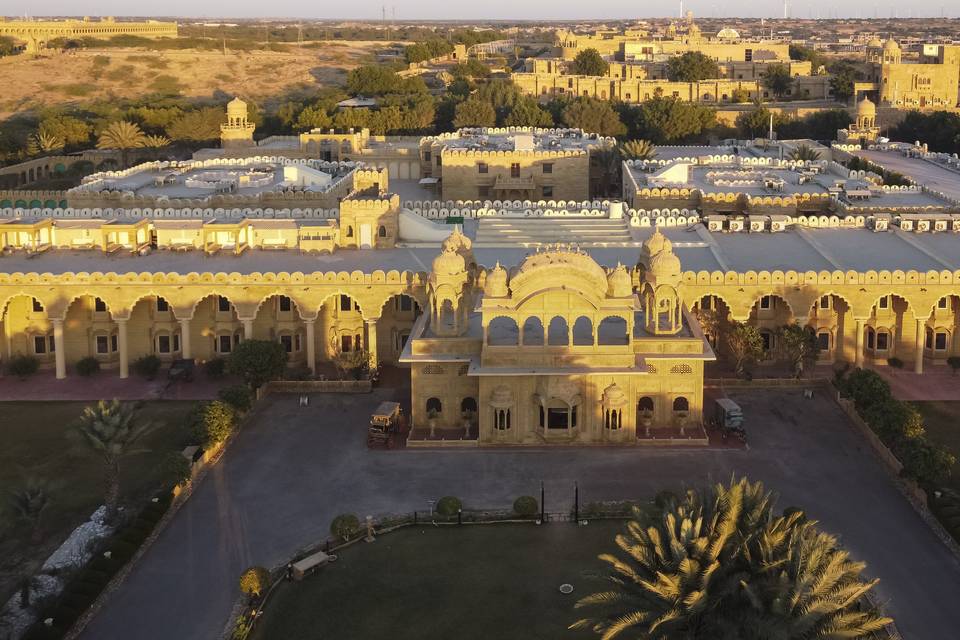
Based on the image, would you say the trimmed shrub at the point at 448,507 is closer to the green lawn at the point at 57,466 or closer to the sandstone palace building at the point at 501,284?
the sandstone palace building at the point at 501,284

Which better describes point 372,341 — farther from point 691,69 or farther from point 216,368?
point 691,69

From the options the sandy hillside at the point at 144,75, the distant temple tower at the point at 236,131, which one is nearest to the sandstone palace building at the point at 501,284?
the distant temple tower at the point at 236,131

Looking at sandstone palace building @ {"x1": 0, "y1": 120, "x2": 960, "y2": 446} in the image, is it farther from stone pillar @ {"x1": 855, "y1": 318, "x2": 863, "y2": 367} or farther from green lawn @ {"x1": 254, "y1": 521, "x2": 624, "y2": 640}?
green lawn @ {"x1": 254, "y1": 521, "x2": 624, "y2": 640}

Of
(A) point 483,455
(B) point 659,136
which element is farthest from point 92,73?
(A) point 483,455

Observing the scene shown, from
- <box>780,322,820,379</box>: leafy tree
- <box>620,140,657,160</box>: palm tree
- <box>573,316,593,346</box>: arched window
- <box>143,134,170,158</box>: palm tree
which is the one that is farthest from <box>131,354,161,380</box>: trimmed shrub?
<box>143,134,170,158</box>: palm tree

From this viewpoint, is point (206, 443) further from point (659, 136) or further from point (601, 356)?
point (659, 136)

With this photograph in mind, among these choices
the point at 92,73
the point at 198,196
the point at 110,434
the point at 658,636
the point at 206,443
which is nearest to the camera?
the point at 658,636
